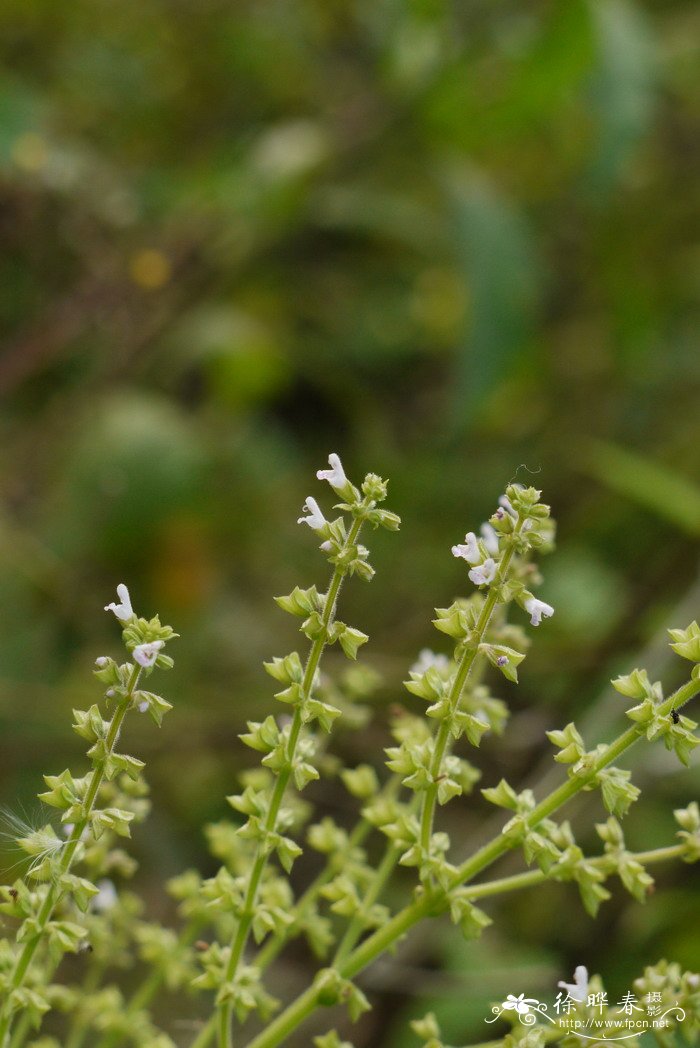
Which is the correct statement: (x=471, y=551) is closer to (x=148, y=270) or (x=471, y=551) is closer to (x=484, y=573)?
(x=484, y=573)

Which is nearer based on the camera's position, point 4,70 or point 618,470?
point 618,470

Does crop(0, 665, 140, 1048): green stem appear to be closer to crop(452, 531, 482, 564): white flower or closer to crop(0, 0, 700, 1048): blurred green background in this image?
crop(452, 531, 482, 564): white flower

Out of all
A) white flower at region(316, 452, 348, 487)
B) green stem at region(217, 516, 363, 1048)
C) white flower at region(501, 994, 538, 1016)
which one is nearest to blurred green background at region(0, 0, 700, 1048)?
white flower at region(501, 994, 538, 1016)

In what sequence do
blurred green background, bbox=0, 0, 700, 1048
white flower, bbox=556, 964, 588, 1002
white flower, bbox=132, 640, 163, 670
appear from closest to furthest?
white flower, bbox=132, 640, 163, 670 → white flower, bbox=556, 964, 588, 1002 → blurred green background, bbox=0, 0, 700, 1048

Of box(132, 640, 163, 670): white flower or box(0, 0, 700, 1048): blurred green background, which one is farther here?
box(0, 0, 700, 1048): blurred green background

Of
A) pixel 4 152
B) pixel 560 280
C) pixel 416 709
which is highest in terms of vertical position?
pixel 560 280

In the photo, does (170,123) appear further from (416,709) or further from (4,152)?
(416,709)

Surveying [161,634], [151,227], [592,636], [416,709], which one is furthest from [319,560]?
[161,634]
